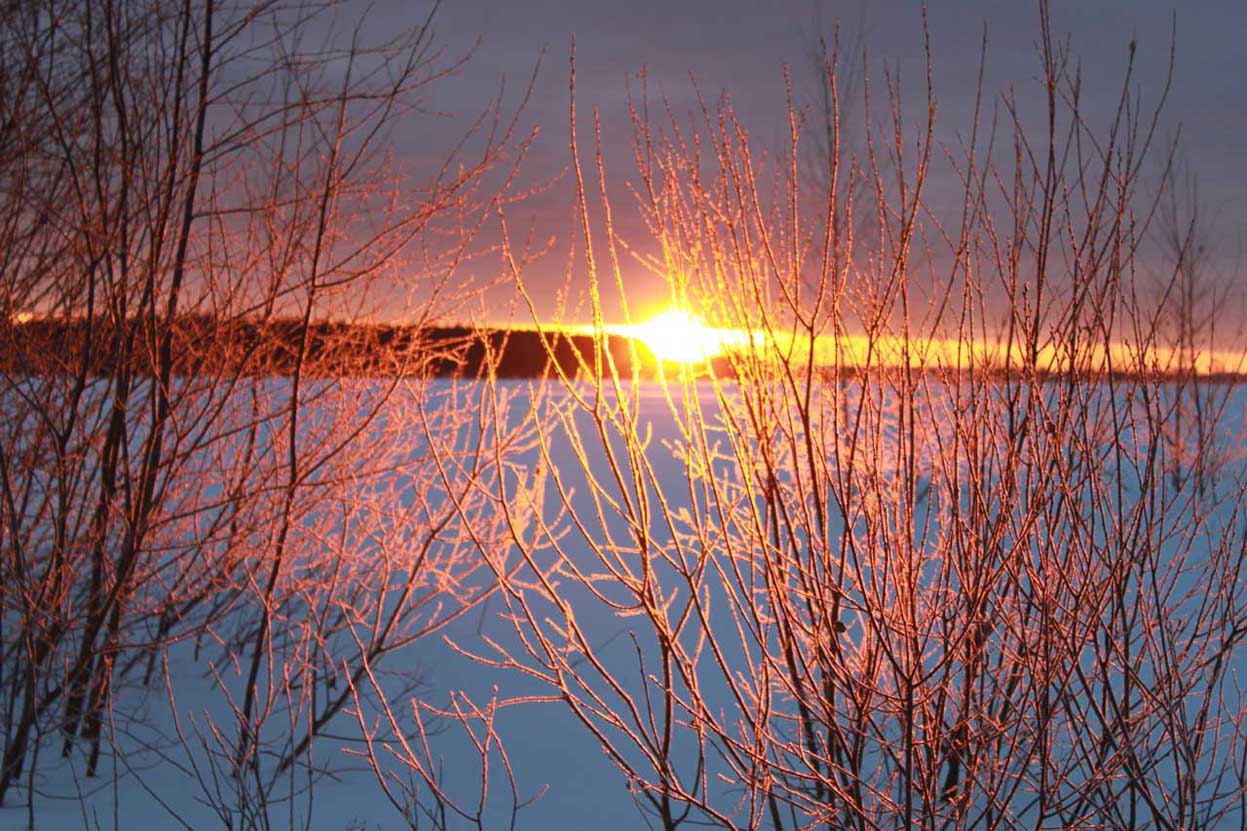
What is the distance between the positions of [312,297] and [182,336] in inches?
31.8

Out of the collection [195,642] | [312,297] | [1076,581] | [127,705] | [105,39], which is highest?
[105,39]

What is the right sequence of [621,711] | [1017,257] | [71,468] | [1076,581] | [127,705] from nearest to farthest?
[1017,257] < [1076,581] < [71,468] < [127,705] < [621,711]

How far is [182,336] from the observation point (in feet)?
16.7

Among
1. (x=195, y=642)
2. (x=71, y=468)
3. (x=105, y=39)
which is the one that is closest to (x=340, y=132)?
(x=105, y=39)

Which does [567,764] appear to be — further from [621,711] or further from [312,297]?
[312,297]

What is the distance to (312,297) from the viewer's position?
479cm

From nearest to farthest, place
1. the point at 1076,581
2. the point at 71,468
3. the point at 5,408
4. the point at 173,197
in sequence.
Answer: the point at 1076,581 < the point at 173,197 < the point at 71,468 < the point at 5,408

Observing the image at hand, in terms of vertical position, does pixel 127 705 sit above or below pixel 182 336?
below

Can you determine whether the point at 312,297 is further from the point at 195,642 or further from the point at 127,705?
the point at 195,642

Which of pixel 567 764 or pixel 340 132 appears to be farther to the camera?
pixel 567 764

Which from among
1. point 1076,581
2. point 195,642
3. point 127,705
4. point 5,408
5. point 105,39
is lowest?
point 127,705

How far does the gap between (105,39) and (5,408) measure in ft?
6.66

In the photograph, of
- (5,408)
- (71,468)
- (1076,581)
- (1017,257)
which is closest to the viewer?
(1017,257)

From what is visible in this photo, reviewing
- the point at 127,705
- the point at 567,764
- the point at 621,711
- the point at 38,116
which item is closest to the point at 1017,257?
the point at 38,116
